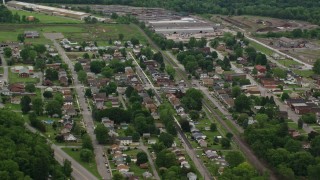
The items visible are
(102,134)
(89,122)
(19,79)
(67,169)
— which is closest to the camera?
(67,169)

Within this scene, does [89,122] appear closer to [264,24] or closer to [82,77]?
[82,77]

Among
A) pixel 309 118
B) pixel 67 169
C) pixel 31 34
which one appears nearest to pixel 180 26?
pixel 31 34

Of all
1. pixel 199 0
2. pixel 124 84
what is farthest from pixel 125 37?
pixel 199 0

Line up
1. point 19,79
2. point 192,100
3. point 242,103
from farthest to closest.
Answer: point 19,79, point 192,100, point 242,103

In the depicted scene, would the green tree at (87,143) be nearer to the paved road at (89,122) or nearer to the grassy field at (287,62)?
the paved road at (89,122)

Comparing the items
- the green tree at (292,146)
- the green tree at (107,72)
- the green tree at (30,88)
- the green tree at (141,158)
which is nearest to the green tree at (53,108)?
the green tree at (30,88)

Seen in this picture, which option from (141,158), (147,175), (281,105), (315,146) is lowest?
(281,105)

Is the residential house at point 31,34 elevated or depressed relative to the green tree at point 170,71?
depressed
